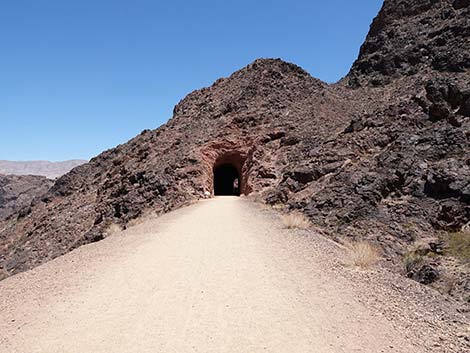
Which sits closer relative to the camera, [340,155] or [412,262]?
[412,262]

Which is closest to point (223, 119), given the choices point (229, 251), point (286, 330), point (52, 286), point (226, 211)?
point (226, 211)

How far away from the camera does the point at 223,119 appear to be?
33000 mm

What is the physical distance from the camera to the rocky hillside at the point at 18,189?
7488cm

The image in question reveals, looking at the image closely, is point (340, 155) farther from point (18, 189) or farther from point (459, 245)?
point (18, 189)

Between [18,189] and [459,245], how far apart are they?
282 feet

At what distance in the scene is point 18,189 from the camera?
81125mm

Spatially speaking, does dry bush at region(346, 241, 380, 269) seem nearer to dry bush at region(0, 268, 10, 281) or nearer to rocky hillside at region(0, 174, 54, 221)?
dry bush at region(0, 268, 10, 281)

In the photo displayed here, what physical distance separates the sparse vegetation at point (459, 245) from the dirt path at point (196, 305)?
3225 mm

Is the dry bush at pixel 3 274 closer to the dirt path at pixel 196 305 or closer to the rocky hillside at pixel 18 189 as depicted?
the dirt path at pixel 196 305

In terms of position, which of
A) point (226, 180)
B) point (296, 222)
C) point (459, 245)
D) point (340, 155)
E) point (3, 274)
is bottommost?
point (3, 274)

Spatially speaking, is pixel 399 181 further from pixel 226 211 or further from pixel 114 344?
pixel 114 344

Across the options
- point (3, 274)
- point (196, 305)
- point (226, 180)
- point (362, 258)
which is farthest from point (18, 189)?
point (196, 305)

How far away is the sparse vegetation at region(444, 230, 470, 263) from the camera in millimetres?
10621

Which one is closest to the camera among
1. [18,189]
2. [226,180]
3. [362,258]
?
[362,258]
